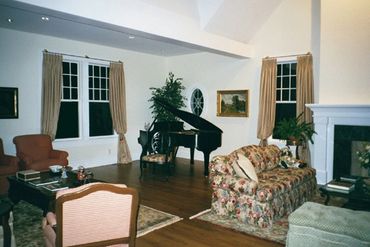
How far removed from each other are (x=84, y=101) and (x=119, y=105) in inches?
37.4

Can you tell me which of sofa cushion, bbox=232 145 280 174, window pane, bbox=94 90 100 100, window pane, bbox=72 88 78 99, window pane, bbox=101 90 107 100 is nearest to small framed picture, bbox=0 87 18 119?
window pane, bbox=72 88 78 99

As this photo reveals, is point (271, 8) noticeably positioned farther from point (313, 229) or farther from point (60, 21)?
point (313, 229)


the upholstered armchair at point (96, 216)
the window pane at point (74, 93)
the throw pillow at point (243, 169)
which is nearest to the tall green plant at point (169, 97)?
the window pane at point (74, 93)

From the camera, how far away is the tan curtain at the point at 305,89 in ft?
20.9

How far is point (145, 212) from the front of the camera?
168 inches

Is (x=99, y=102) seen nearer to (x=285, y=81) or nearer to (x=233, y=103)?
(x=233, y=103)

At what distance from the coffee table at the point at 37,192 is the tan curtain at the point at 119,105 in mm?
3521

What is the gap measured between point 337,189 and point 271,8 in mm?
4564

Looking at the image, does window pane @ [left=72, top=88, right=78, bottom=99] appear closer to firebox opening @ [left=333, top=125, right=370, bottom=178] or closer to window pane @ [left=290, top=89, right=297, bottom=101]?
window pane @ [left=290, top=89, right=297, bottom=101]

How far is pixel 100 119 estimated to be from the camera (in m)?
7.81

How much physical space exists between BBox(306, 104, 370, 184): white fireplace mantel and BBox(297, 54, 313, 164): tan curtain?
31cm

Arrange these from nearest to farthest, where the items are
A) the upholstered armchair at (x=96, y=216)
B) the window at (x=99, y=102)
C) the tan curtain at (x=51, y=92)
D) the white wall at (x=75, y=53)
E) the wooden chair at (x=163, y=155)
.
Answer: the upholstered armchair at (x=96, y=216), the white wall at (x=75, y=53), the wooden chair at (x=163, y=155), the tan curtain at (x=51, y=92), the window at (x=99, y=102)

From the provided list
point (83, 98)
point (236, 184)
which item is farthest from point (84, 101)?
point (236, 184)

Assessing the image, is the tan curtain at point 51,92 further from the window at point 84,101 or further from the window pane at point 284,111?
the window pane at point 284,111
